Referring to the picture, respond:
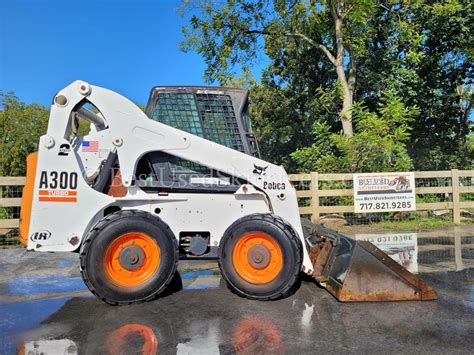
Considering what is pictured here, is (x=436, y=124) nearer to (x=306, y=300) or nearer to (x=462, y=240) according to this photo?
(x=462, y=240)

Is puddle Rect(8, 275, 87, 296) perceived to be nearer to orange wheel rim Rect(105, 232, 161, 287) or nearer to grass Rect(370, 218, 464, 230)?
orange wheel rim Rect(105, 232, 161, 287)

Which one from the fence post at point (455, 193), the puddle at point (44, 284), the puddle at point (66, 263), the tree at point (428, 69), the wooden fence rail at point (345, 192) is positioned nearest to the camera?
the puddle at point (44, 284)

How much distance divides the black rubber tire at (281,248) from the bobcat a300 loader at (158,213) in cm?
1

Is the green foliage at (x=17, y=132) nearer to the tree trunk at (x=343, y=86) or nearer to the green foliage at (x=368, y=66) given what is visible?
the green foliage at (x=368, y=66)

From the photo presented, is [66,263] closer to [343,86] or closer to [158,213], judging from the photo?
[158,213]

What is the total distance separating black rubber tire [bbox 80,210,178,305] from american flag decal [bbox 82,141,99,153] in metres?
0.90

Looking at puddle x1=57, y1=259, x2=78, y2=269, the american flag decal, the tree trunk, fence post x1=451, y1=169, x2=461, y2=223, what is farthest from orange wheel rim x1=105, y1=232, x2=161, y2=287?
the tree trunk

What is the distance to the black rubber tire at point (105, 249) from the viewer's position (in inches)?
173

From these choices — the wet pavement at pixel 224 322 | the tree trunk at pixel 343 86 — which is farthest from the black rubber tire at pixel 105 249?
the tree trunk at pixel 343 86

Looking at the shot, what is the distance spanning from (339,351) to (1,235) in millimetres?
8632

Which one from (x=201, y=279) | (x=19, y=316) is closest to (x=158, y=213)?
(x=201, y=279)

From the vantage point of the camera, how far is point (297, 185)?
11.5m

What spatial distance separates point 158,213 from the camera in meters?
4.80

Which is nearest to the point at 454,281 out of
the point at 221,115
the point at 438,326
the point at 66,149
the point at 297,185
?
the point at 438,326
